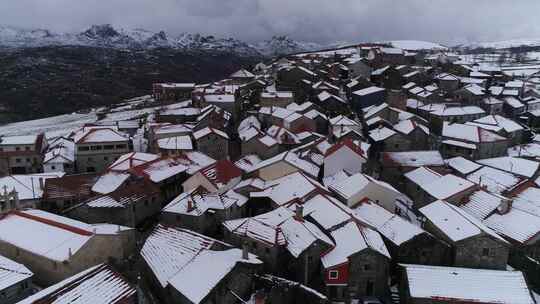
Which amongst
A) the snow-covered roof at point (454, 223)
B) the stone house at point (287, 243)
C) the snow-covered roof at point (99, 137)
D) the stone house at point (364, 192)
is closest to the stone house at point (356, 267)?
the stone house at point (287, 243)

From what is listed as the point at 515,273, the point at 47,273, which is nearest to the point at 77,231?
the point at 47,273

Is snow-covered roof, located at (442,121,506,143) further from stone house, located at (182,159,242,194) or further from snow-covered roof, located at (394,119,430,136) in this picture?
stone house, located at (182,159,242,194)

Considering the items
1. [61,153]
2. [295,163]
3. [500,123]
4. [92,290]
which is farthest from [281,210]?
[500,123]

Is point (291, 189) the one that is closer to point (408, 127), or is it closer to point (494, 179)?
point (494, 179)

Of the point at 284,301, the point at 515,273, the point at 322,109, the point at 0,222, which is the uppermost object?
the point at 322,109

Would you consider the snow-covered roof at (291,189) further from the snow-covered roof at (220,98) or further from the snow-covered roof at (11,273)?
the snow-covered roof at (220,98)

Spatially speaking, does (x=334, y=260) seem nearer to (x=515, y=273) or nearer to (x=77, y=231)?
(x=515, y=273)
